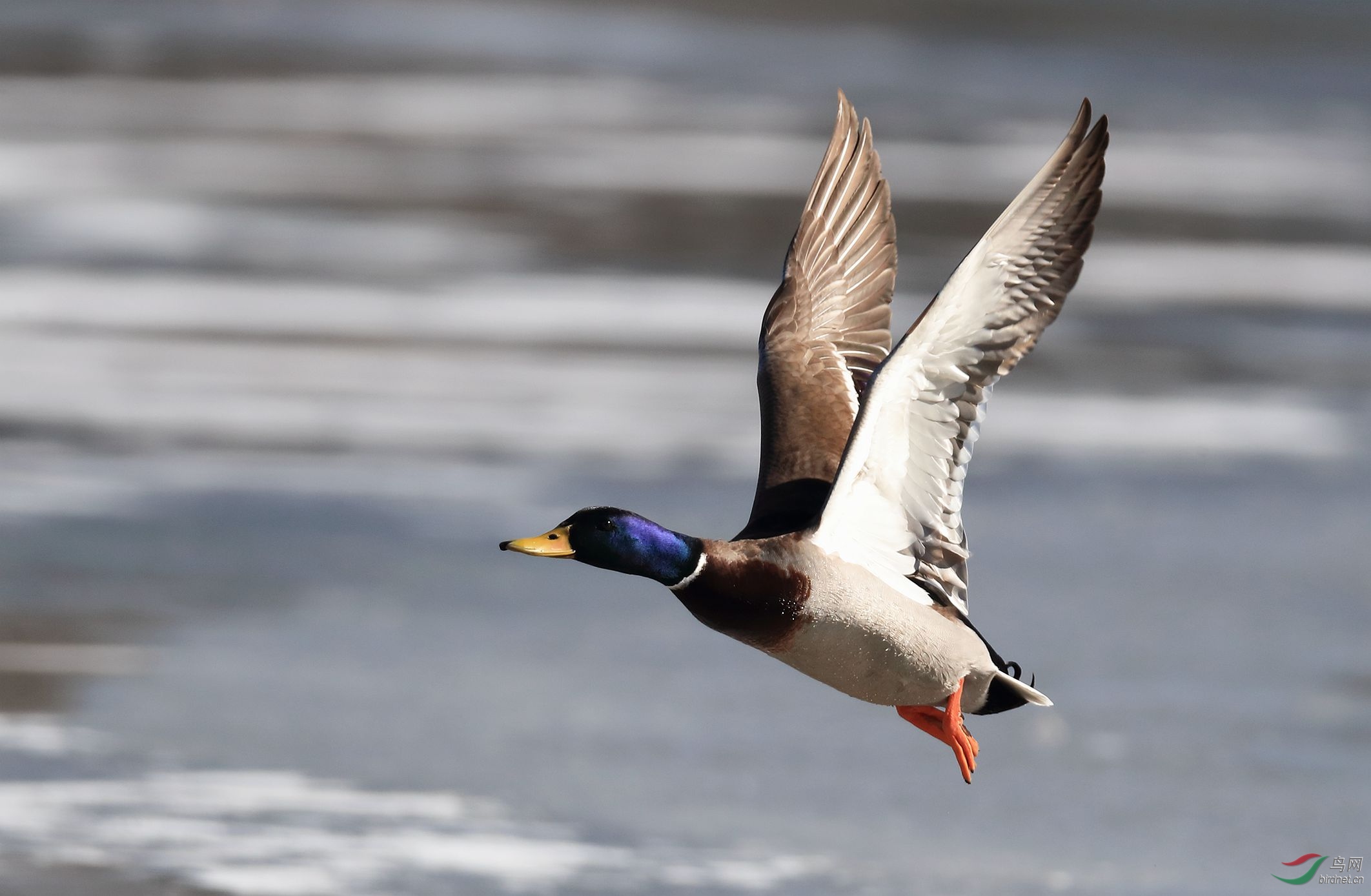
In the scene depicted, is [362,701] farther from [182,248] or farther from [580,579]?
[182,248]

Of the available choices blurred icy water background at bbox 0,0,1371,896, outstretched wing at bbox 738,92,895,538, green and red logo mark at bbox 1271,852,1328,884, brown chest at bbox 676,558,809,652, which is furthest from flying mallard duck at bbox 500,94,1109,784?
green and red logo mark at bbox 1271,852,1328,884

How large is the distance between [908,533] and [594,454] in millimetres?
5511

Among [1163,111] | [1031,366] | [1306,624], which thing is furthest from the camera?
[1163,111]

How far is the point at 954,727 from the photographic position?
17.4 feet

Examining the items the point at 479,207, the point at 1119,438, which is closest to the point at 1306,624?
the point at 1119,438

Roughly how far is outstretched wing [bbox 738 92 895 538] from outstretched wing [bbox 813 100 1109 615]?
70 cm

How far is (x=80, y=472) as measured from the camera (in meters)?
10.4

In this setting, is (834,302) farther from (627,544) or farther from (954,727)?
(627,544)

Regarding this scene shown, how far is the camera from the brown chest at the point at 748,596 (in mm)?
4820

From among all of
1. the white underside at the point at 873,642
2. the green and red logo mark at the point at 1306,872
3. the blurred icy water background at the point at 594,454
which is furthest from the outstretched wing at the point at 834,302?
the green and red logo mark at the point at 1306,872

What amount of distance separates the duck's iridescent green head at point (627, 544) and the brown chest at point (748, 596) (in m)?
0.05

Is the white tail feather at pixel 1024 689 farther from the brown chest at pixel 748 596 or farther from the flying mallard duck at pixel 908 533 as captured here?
the brown chest at pixel 748 596

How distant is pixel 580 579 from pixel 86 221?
6104mm

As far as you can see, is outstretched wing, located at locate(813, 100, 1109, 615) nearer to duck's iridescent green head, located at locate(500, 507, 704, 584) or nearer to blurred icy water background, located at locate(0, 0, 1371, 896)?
duck's iridescent green head, located at locate(500, 507, 704, 584)
